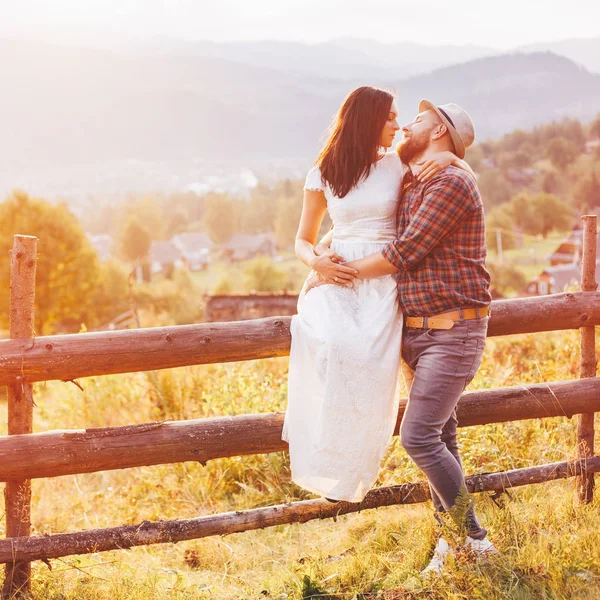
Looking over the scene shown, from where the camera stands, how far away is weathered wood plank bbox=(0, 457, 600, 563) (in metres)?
3.62

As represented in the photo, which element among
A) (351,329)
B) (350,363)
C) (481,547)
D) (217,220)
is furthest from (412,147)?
(217,220)

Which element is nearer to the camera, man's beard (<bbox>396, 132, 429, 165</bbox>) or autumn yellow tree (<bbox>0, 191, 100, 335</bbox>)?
man's beard (<bbox>396, 132, 429, 165</bbox>)

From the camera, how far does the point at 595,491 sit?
441 centimetres

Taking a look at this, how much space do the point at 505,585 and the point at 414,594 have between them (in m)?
0.43

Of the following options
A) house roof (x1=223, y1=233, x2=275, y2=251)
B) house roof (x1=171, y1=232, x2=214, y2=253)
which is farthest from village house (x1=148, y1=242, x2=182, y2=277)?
house roof (x1=223, y1=233, x2=275, y2=251)

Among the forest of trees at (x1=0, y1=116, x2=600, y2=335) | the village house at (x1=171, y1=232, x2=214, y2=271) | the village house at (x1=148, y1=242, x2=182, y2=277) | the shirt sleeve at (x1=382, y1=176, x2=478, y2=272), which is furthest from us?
the village house at (x1=171, y1=232, x2=214, y2=271)

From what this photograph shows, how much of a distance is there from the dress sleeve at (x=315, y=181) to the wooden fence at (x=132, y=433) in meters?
0.78

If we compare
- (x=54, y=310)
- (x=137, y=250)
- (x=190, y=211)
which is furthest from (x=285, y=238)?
(x=54, y=310)

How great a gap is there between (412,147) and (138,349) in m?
1.82

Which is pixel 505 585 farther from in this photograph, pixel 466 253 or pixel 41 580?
pixel 41 580

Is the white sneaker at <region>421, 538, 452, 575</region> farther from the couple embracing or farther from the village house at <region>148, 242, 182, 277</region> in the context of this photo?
the village house at <region>148, 242, 182, 277</region>

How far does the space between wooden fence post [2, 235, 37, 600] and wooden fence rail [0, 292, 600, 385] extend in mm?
88

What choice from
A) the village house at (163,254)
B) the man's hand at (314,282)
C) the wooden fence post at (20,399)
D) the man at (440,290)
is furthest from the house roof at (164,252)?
the man at (440,290)

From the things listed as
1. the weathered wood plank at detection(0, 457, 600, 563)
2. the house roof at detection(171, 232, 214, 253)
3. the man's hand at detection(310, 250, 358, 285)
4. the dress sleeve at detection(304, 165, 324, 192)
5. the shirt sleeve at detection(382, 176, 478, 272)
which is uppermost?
the dress sleeve at detection(304, 165, 324, 192)
